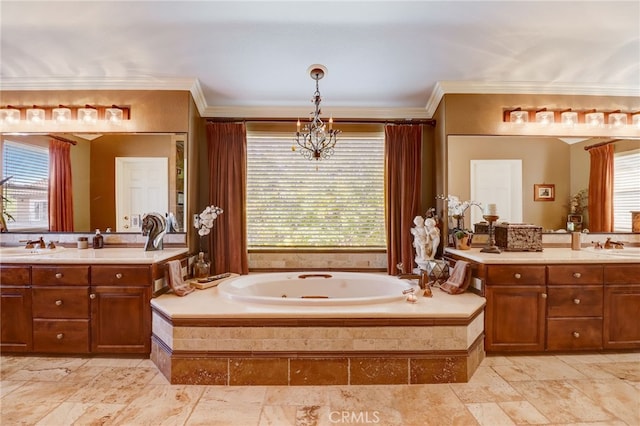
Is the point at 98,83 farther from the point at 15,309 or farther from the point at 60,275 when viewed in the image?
the point at 15,309

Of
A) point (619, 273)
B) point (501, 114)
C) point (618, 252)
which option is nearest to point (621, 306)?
point (619, 273)

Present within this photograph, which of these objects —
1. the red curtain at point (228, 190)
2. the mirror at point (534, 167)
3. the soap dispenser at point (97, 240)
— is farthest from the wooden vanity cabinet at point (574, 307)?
the soap dispenser at point (97, 240)

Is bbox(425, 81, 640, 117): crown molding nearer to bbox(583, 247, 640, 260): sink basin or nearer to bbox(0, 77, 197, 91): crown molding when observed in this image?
bbox(583, 247, 640, 260): sink basin

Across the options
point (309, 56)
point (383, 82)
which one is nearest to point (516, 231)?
point (383, 82)

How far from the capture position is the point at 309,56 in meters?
2.70

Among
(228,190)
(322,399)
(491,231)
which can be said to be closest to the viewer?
(322,399)

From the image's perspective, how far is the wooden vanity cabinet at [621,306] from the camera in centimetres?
258

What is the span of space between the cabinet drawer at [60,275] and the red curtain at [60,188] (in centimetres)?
78

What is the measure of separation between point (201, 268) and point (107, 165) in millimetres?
1457

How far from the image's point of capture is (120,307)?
2518 mm

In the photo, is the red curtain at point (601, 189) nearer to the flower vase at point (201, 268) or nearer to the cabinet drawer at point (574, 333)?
the cabinet drawer at point (574, 333)

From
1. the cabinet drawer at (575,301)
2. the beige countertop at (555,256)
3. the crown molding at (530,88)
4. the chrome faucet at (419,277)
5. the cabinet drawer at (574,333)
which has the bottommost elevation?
the cabinet drawer at (574,333)

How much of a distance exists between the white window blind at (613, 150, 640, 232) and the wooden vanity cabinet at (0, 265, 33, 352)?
567cm

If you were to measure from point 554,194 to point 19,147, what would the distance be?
5625 millimetres
